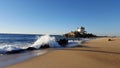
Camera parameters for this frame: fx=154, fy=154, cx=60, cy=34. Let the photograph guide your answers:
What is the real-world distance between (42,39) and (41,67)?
47.4 feet

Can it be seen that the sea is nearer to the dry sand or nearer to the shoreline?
the shoreline

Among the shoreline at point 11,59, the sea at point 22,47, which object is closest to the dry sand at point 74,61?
the shoreline at point 11,59

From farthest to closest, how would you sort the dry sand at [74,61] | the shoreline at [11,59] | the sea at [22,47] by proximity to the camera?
the sea at [22,47] → the shoreline at [11,59] → the dry sand at [74,61]

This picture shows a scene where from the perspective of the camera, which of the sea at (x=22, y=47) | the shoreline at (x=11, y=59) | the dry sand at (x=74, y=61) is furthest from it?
the sea at (x=22, y=47)

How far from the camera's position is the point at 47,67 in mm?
7113

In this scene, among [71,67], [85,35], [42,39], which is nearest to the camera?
[71,67]

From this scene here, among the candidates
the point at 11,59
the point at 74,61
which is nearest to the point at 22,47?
the point at 11,59

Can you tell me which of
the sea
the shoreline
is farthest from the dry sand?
the sea

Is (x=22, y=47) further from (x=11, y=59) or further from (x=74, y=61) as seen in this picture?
(x=74, y=61)

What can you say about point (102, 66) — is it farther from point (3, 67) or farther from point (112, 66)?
point (3, 67)

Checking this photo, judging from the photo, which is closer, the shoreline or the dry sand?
the dry sand

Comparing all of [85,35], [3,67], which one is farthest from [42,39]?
[85,35]

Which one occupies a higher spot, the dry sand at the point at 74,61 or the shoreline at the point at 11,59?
the shoreline at the point at 11,59

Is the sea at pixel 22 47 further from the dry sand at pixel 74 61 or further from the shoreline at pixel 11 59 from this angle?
the dry sand at pixel 74 61
